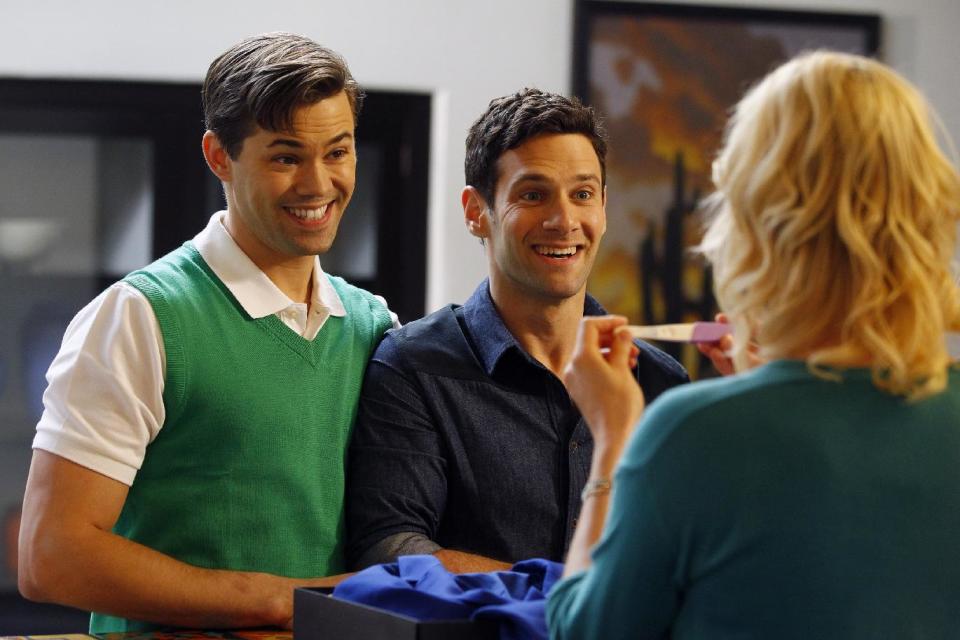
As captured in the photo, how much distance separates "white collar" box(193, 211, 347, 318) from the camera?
1743mm

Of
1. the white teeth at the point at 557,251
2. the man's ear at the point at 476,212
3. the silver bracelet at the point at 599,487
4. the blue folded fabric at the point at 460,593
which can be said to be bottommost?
the blue folded fabric at the point at 460,593

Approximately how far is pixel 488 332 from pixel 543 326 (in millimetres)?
88

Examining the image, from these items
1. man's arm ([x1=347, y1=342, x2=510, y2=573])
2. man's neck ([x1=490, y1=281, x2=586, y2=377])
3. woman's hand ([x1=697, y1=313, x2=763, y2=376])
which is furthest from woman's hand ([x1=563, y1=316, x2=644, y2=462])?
man's neck ([x1=490, y1=281, x2=586, y2=377])

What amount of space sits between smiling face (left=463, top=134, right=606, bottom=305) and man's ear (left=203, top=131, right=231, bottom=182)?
415 mm

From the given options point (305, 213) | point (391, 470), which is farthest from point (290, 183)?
point (391, 470)

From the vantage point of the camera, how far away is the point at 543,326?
1.94 m

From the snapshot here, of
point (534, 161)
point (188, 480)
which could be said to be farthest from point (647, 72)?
point (188, 480)

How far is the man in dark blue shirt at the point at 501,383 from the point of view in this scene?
1.77 meters

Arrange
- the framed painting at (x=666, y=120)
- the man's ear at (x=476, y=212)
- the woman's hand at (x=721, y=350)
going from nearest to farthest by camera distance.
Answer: the woman's hand at (x=721, y=350), the man's ear at (x=476, y=212), the framed painting at (x=666, y=120)

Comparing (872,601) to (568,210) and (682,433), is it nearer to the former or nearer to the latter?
(682,433)

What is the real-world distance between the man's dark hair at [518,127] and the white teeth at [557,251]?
0.13 metres

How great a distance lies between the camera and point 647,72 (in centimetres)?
388

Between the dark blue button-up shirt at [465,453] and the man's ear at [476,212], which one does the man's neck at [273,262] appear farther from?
the man's ear at [476,212]

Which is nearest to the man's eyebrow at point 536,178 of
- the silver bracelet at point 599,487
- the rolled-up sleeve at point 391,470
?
the rolled-up sleeve at point 391,470
